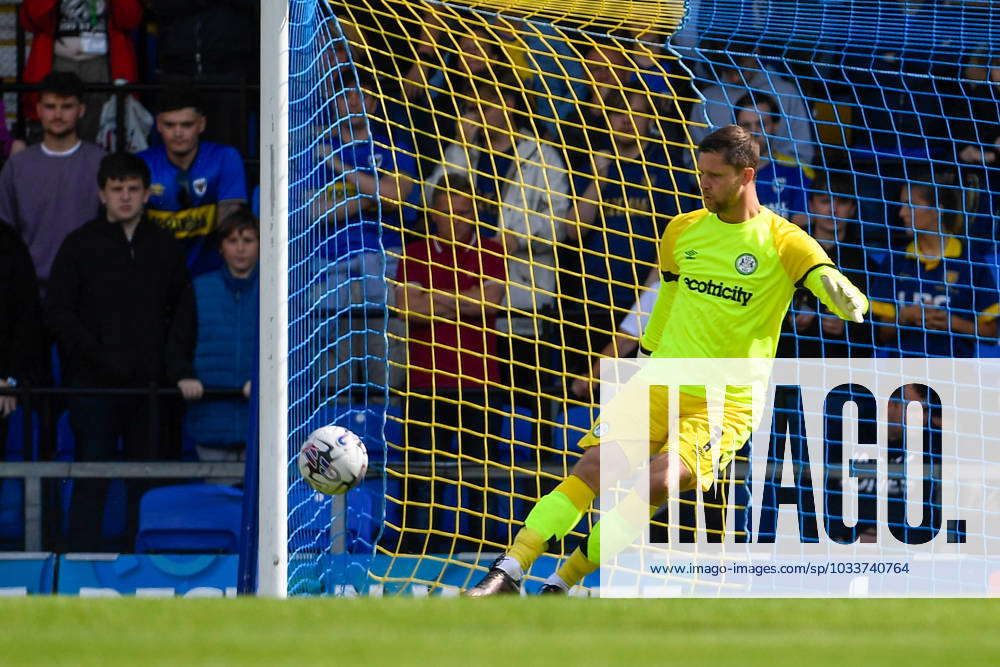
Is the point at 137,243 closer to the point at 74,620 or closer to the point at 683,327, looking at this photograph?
the point at 683,327

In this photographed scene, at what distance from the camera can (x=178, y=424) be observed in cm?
814

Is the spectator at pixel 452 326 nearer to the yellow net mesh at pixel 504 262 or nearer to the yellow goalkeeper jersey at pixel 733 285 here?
the yellow net mesh at pixel 504 262

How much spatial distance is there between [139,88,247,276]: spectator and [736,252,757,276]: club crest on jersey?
335 centimetres

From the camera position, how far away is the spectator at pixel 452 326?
7.50 m

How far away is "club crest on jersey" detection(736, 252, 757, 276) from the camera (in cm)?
583

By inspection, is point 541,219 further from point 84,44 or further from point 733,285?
point 84,44

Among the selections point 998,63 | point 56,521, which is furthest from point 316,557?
point 998,63

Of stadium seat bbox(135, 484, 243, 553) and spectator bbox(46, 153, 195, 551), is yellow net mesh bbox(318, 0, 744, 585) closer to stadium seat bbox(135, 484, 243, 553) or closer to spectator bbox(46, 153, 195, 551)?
stadium seat bbox(135, 484, 243, 553)

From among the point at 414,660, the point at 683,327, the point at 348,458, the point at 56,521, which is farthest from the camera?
the point at 56,521

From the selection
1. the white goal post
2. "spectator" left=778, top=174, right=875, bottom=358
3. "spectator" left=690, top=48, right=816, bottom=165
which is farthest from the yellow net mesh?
the white goal post

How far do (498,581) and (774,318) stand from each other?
1436 millimetres

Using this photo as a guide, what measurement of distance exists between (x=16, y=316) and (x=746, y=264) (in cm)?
402

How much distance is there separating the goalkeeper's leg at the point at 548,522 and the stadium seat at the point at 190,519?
2.14 meters

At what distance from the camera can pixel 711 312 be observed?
19.3 feet
